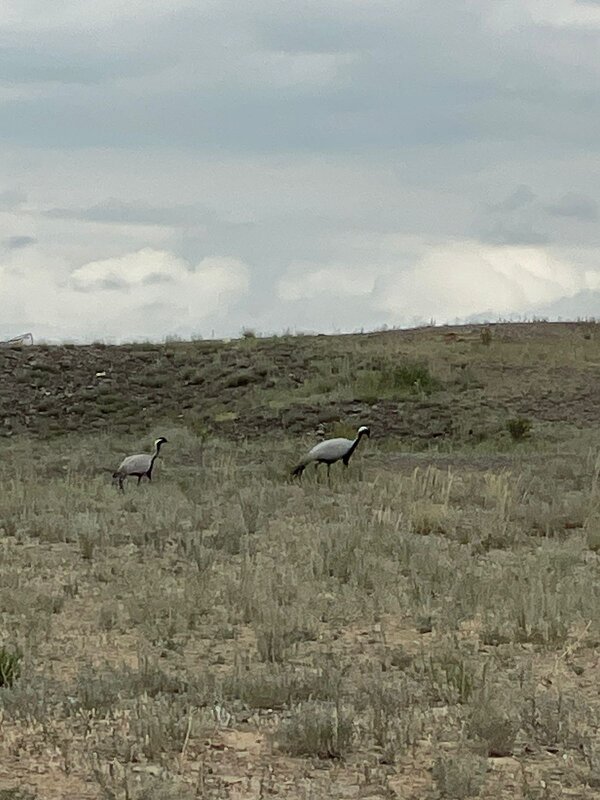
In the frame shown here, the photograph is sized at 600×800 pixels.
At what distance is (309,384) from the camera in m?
37.5

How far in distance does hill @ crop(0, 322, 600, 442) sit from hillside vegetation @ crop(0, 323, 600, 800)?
12.6 ft

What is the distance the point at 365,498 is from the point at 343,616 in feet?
27.7

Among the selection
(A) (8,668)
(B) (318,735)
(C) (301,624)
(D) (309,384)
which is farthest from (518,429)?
(B) (318,735)

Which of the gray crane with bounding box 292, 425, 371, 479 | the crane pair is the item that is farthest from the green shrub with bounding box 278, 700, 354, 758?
the gray crane with bounding box 292, 425, 371, 479

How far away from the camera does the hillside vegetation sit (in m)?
7.04

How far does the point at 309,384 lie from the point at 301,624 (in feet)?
88.3

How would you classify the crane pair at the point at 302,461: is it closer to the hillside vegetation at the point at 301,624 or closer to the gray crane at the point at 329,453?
the gray crane at the point at 329,453

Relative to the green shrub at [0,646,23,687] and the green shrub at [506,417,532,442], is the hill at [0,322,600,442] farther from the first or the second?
the green shrub at [0,646,23,687]

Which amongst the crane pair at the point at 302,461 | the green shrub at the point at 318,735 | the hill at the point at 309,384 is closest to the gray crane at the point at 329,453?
the crane pair at the point at 302,461

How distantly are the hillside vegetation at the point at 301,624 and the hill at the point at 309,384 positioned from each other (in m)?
3.85

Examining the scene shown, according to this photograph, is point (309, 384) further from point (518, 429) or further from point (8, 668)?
point (8, 668)

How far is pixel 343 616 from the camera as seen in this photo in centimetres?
1130

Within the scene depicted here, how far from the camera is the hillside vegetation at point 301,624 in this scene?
704cm

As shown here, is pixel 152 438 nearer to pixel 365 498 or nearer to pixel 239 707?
pixel 365 498
